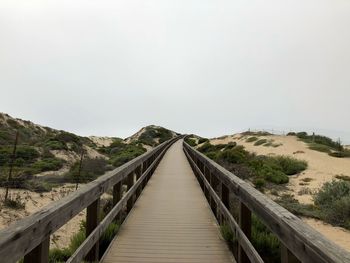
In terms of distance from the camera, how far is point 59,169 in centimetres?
2217

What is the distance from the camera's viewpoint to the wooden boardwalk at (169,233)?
4887 mm

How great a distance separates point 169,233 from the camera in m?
6.12

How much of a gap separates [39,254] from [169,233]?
144 inches

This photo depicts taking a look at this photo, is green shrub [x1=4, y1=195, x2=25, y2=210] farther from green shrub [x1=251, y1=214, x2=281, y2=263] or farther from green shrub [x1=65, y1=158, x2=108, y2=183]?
green shrub [x1=251, y1=214, x2=281, y2=263]

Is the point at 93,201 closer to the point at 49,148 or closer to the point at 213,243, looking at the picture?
the point at 213,243

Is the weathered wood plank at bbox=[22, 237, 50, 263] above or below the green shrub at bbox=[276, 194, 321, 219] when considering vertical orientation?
above

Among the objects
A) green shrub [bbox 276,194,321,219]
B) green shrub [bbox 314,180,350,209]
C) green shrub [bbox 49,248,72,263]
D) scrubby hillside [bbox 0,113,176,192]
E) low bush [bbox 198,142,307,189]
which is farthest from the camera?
low bush [bbox 198,142,307,189]

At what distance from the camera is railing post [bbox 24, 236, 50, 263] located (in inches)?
102

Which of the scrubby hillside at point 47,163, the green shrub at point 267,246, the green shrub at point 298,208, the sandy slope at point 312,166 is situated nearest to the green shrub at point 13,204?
the scrubby hillside at point 47,163

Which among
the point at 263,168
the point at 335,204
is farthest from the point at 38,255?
the point at 263,168

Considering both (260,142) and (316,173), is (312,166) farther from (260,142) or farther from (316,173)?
(260,142)

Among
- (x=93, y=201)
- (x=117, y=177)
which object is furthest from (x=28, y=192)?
(x=93, y=201)

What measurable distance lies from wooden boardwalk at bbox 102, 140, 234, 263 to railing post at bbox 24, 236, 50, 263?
201 cm

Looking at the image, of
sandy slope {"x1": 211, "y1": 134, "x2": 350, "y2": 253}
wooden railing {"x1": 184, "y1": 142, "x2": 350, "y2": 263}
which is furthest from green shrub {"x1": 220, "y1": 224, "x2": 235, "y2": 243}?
sandy slope {"x1": 211, "y1": 134, "x2": 350, "y2": 253}
